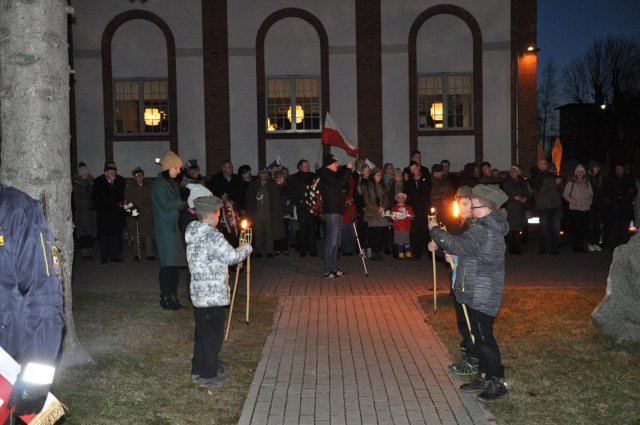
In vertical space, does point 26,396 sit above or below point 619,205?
below

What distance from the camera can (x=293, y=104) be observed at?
83.0 feet

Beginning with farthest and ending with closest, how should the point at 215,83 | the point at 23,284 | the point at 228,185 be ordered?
1. the point at 215,83
2. the point at 228,185
3. the point at 23,284

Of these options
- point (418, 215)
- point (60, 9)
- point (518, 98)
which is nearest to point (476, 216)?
point (60, 9)

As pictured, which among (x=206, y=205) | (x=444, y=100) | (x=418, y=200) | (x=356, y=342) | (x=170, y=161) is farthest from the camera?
(x=444, y=100)

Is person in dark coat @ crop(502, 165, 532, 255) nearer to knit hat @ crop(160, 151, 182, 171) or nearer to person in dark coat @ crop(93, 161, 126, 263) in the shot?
person in dark coat @ crop(93, 161, 126, 263)

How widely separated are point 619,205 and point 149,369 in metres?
13.4

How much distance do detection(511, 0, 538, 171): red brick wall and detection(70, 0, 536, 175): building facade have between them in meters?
0.05

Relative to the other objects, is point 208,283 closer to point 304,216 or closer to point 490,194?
point 490,194

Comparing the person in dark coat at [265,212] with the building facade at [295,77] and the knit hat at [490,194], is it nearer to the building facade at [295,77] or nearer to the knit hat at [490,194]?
the building facade at [295,77]

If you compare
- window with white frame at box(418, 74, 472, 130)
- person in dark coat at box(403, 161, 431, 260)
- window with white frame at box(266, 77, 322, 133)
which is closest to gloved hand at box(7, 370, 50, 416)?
person in dark coat at box(403, 161, 431, 260)

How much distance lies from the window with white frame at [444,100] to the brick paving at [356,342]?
34.4 feet

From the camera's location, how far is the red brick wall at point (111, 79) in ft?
81.5

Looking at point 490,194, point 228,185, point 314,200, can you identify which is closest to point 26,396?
point 490,194

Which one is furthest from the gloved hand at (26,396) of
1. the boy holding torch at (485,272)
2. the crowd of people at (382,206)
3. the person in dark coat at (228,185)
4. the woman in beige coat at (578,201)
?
the woman in beige coat at (578,201)
